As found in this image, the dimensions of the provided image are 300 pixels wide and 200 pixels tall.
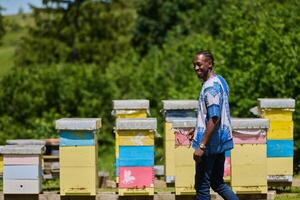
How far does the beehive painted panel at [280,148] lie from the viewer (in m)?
9.96

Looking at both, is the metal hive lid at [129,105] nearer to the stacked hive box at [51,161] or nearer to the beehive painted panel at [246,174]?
the stacked hive box at [51,161]

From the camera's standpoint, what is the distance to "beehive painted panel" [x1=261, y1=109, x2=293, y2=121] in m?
10.0

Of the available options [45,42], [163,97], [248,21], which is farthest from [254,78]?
[45,42]

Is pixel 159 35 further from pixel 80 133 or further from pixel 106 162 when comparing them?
pixel 80 133

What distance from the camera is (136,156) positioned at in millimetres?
9258

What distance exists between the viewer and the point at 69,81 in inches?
976

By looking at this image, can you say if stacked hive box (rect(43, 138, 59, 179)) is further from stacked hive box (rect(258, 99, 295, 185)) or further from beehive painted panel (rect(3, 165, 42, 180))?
stacked hive box (rect(258, 99, 295, 185))

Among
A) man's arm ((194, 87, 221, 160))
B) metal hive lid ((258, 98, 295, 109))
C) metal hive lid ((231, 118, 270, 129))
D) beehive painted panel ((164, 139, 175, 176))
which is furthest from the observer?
beehive painted panel ((164, 139, 175, 176))

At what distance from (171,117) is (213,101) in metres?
3.39

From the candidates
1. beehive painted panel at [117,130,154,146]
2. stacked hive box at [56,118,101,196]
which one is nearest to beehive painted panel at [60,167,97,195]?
stacked hive box at [56,118,101,196]

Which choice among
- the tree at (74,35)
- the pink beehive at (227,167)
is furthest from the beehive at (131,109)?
the tree at (74,35)

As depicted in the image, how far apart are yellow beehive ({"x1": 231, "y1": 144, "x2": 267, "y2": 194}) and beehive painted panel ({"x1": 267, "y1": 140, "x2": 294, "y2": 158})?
0.74m

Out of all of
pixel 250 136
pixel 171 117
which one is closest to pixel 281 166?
pixel 250 136

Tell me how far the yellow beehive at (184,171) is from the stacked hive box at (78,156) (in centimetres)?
112
